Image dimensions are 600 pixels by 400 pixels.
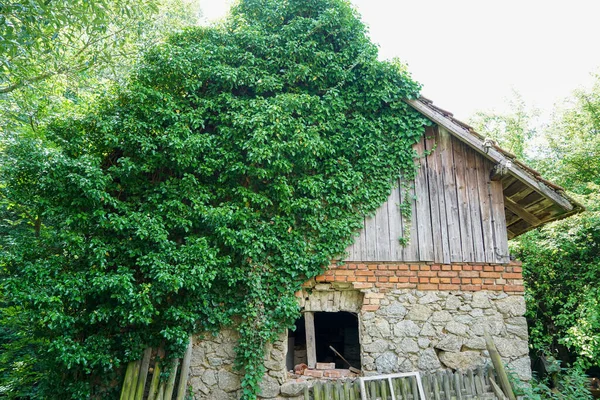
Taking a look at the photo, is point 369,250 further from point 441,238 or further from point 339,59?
point 339,59

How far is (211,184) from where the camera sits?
626cm

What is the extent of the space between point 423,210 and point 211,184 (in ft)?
11.6

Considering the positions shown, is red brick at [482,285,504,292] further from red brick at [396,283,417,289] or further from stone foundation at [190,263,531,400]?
red brick at [396,283,417,289]

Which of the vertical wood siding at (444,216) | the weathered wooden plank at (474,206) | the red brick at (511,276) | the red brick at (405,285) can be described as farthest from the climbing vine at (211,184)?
the red brick at (511,276)

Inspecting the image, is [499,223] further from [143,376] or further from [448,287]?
[143,376]

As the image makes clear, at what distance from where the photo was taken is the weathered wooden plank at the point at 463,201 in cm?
616

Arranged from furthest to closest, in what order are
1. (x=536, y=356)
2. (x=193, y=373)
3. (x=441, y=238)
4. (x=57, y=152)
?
(x=536, y=356), (x=441, y=238), (x=193, y=373), (x=57, y=152)

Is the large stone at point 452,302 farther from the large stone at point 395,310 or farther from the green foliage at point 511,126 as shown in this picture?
the green foliage at point 511,126

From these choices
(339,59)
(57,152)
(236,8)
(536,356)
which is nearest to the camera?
(57,152)

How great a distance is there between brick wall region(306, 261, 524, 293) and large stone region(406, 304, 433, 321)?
0.31 metres

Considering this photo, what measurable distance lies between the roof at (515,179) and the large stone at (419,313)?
245 centimetres

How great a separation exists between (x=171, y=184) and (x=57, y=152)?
1604 millimetres

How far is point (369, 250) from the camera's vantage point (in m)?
6.14

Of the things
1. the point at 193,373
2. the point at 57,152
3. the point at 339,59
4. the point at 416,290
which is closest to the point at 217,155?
the point at 57,152
